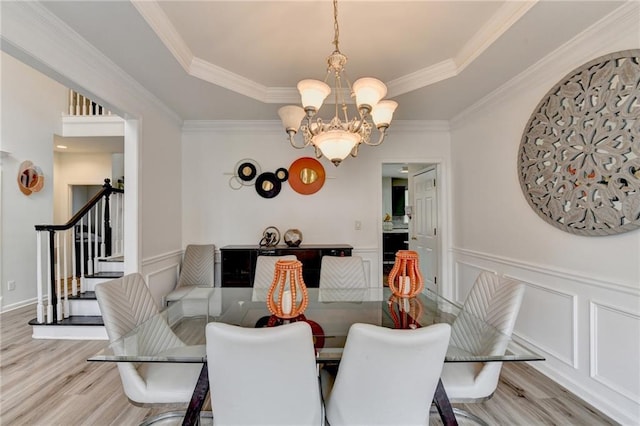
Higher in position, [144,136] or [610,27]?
[610,27]

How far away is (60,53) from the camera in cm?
202

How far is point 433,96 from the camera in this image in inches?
123

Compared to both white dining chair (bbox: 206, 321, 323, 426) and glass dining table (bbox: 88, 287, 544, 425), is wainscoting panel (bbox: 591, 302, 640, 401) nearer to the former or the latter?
glass dining table (bbox: 88, 287, 544, 425)

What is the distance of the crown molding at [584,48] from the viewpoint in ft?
5.87

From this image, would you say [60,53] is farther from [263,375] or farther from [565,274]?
[565,274]

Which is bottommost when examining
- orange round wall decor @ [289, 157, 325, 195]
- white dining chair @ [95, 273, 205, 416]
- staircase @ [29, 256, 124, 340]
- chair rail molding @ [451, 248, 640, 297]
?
staircase @ [29, 256, 124, 340]

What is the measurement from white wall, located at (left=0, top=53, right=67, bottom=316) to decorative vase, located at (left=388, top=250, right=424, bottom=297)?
5.04 meters

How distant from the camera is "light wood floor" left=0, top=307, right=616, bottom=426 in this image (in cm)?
185

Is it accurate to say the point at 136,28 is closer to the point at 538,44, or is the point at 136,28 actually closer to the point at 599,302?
the point at 538,44

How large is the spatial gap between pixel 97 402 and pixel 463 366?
2.38 meters

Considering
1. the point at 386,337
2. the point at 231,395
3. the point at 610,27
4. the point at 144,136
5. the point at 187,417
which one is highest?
the point at 610,27

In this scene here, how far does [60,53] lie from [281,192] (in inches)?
97.3

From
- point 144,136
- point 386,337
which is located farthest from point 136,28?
point 386,337

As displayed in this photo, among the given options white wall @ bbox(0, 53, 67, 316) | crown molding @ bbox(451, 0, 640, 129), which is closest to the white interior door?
crown molding @ bbox(451, 0, 640, 129)
